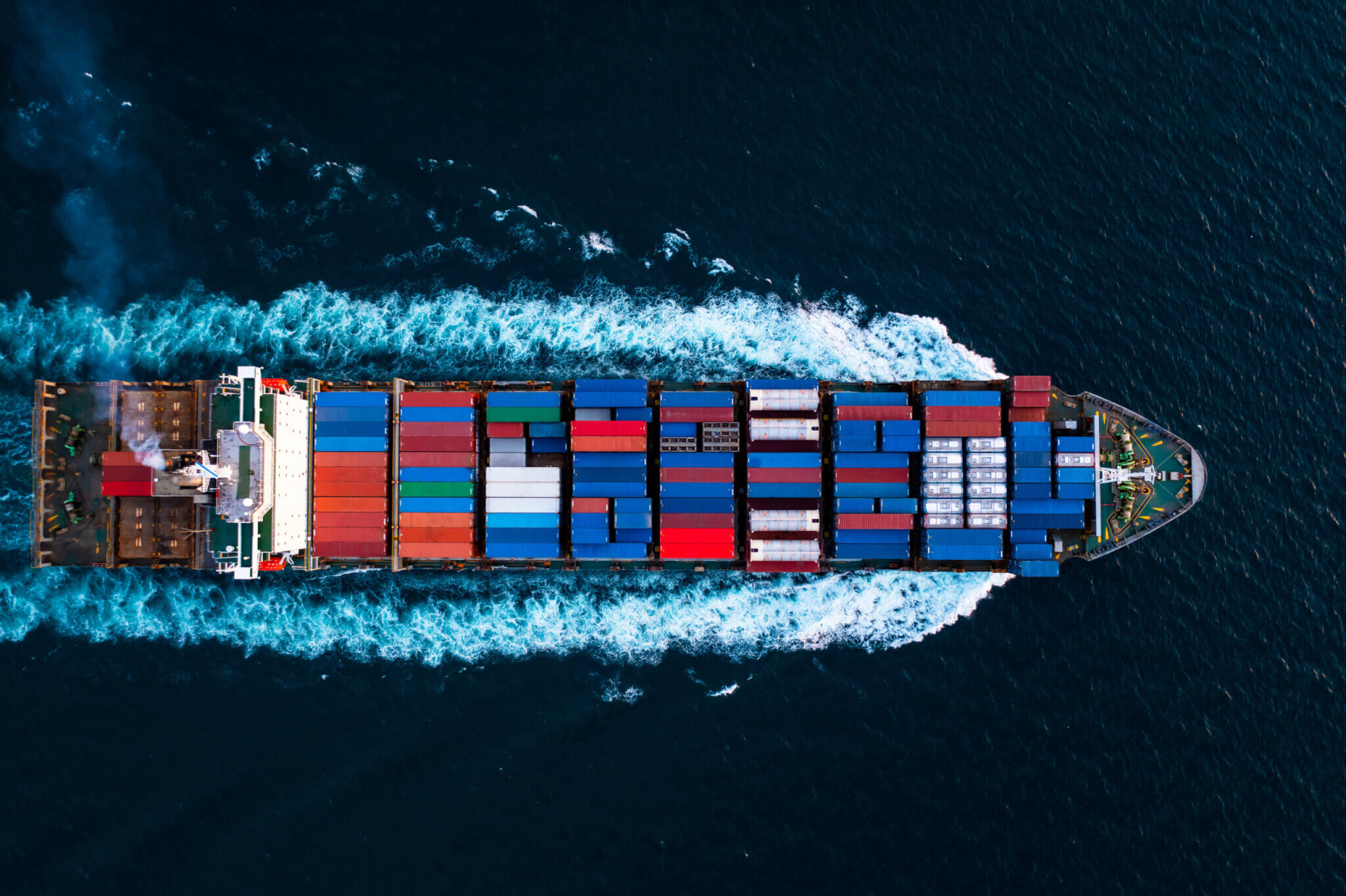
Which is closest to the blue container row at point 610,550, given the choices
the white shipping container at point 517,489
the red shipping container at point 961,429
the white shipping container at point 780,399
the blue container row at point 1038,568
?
the white shipping container at point 517,489

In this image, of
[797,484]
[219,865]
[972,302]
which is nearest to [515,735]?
[219,865]

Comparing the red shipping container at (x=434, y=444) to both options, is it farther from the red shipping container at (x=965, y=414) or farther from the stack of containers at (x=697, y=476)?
the red shipping container at (x=965, y=414)

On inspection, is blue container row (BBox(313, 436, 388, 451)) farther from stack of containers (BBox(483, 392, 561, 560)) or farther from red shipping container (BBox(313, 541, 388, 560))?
stack of containers (BBox(483, 392, 561, 560))

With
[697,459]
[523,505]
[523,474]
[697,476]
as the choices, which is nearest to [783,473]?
[697,476]

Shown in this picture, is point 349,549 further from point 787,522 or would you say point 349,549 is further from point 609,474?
point 787,522

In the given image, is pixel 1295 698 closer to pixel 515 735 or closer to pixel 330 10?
pixel 515 735
